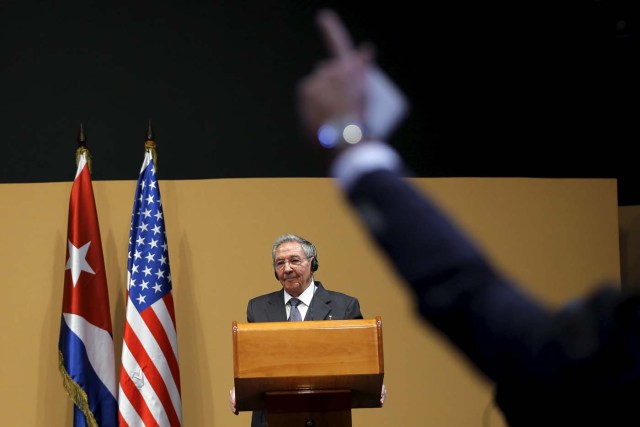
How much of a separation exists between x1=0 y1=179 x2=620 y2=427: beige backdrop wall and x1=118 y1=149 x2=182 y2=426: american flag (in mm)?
335

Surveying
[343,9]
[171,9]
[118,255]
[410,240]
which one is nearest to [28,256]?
[118,255]

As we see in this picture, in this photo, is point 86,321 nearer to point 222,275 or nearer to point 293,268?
point 222,275

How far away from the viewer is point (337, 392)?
11.9 feet

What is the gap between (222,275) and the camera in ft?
18.8

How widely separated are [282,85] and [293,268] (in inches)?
70.6

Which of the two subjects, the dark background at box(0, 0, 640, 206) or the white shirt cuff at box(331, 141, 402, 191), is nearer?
the white shirt cuff at box(331, 141, 402, 191)

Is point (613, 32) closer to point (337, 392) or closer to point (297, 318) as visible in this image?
point (297, 318)

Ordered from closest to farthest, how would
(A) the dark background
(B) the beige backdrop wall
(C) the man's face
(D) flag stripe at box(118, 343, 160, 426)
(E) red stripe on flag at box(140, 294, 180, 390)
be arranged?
(C) the man's face, (D) flag stripe at box(118, 343, 160, 426), (E) red stripe on flag at box(140, 294, 180, 390), (B) the beige backdrop wall, (A) the dark background

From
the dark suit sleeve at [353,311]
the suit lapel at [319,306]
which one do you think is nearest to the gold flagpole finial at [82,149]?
the suit lapel at [319,306]

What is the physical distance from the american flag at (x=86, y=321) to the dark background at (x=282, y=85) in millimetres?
460

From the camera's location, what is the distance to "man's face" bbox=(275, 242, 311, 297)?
4578 millimetres

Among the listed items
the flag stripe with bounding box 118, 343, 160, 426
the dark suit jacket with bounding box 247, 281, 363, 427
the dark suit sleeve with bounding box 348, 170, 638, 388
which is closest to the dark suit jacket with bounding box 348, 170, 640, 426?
the dark suit sleeve with bounding box 348, 170, 638, 388

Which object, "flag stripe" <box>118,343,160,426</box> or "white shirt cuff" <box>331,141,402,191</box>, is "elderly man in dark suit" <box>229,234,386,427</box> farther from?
"white shirt cuff" <box>331,141,402,191</box>

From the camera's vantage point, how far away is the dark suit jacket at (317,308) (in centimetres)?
446
